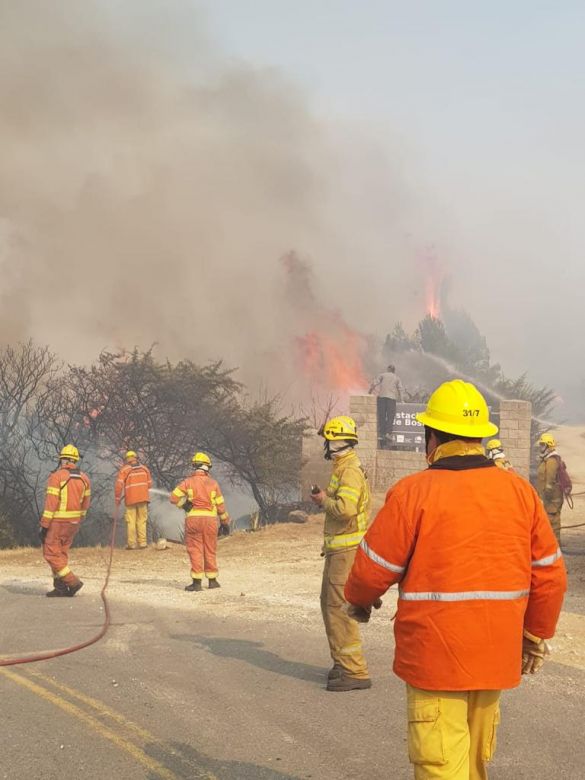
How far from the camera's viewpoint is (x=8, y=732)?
5.04m

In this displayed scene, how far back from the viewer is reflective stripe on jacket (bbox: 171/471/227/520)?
11016 mm

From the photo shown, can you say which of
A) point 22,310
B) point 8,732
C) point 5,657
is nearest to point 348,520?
A: point 8,732

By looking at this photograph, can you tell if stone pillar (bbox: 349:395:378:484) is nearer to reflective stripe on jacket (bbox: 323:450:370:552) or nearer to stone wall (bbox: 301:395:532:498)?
stone wall (bbox: 301:395:532:498)

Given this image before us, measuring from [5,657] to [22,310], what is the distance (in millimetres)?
35812

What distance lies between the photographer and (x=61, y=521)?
403 inches

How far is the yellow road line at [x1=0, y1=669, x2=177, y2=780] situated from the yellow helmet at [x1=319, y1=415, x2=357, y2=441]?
2.53 metres

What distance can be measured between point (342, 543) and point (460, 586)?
328 centimetres

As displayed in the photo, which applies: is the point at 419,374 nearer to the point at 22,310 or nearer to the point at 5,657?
the point at 22,310

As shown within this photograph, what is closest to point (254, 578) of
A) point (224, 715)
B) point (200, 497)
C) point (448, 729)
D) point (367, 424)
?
point (200, 497)

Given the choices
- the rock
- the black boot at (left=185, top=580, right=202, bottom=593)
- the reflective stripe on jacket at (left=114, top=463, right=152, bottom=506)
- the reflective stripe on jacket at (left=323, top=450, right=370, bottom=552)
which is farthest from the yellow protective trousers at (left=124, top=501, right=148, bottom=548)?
the reflective stripe on jacket at (left=323, top=450, right=370, bottom=552)

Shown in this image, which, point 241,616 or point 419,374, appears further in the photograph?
point 419,374

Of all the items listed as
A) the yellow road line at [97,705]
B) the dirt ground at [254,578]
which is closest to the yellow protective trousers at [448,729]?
the yellow road line at [97,705]

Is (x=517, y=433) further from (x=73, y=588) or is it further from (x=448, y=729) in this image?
(x=448, y=729)

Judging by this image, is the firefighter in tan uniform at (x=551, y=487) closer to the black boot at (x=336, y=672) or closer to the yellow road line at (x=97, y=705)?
the black boot at (x=336, y=672)
